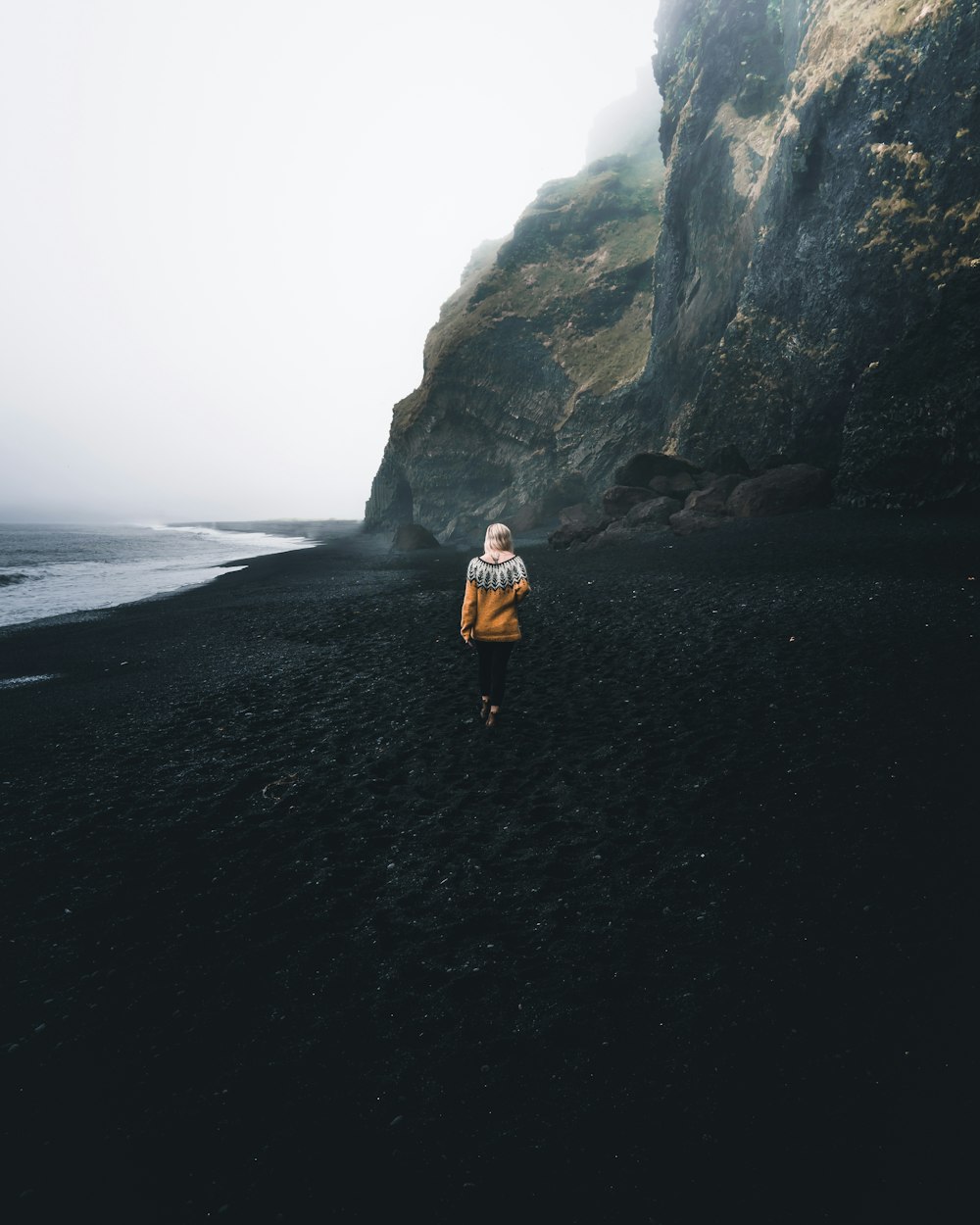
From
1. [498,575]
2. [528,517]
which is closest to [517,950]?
[498,575]

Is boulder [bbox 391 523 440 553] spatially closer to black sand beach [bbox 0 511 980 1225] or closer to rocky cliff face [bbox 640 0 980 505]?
rocky cliff face [bbox 640 0 980 505]

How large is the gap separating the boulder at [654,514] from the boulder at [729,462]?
2794 millimetres

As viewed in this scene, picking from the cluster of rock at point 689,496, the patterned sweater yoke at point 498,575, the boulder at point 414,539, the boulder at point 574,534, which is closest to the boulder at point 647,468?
the cluster of rock at point 689,496

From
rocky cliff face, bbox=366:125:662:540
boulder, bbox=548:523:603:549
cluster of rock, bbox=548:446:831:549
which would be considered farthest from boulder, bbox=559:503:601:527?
rocky cliff face, bbox=366:125:662:540

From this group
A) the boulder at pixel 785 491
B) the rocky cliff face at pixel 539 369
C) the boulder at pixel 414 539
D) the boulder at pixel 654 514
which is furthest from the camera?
the boulder at pixel 414 539

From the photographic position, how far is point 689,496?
2444 cm

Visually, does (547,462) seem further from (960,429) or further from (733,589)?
(733,589)

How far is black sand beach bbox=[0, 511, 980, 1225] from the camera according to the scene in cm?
265

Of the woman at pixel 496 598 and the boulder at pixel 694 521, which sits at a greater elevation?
the boulder at pixel 694 521

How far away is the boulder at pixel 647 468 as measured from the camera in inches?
1141

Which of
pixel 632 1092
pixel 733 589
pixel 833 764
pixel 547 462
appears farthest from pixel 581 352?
pixel 632 1092

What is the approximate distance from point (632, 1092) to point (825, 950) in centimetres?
154

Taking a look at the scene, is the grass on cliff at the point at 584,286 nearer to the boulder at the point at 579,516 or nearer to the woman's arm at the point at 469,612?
the boulder at the point at 579,516

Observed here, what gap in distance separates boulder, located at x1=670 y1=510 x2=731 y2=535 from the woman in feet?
53.0
